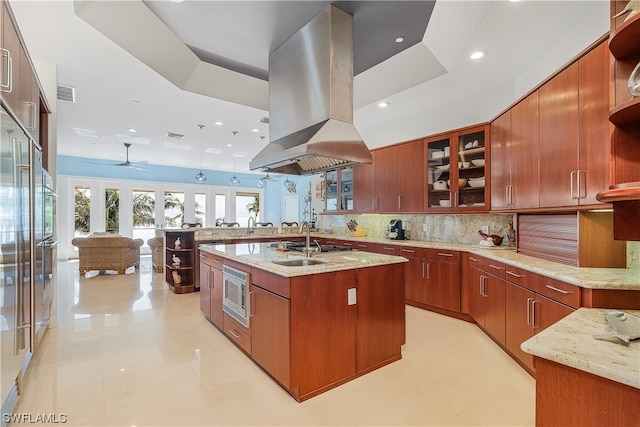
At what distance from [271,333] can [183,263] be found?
11.7 feet

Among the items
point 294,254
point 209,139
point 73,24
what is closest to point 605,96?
point 294,254

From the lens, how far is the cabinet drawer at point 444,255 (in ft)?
12.2

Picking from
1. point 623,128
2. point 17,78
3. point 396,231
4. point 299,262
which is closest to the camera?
point 623,128

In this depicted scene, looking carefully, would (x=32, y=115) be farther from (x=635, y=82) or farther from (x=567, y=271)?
(x=567, y=271)

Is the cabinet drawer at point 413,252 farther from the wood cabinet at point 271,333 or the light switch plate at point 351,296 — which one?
the wood cabinet at point 271,333

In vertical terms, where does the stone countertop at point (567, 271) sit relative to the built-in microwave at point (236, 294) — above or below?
above

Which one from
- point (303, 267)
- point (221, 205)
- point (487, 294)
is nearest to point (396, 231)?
point (487, 294)

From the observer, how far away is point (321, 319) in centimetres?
220

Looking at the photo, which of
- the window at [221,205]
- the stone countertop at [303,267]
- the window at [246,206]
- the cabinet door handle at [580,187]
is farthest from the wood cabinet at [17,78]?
the window at [246,206]

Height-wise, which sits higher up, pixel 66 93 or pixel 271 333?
pixel 66 93

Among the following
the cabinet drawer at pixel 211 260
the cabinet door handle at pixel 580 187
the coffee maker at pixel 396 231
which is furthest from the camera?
the coffee maker at pixel 396 231

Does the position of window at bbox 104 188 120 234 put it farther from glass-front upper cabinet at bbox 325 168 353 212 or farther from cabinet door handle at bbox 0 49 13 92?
cabinet door handle at bbox 0 49 13 92

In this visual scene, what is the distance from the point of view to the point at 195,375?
→ 2.43 m

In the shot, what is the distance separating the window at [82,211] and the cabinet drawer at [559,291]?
11.0 m
